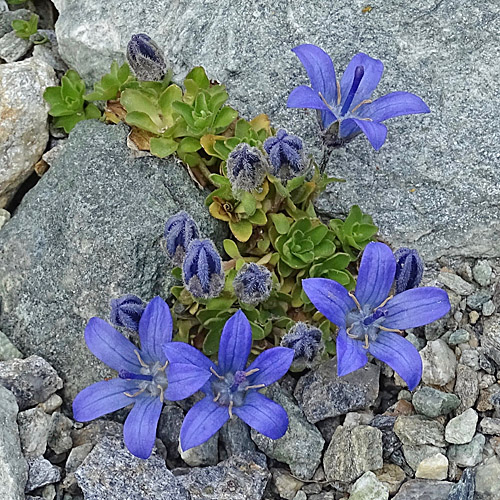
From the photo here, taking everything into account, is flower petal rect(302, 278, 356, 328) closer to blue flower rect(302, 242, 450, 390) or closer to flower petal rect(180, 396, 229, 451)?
blue flower rect(302, 242, 450, 390)

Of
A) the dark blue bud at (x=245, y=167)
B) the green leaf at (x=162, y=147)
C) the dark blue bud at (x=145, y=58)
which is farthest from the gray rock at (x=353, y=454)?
the dark blue bud at (x=145, y=58)

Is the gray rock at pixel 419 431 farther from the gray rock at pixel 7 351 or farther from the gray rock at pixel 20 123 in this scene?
the gray rock at pixel 20 123

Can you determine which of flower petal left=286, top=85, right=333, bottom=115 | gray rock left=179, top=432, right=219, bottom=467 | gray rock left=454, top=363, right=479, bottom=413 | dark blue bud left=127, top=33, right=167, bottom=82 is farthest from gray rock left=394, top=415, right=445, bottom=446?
dark blue bud left=127, top=33, right=167, bottom=82

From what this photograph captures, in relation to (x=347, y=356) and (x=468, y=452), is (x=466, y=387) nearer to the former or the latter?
(x=468, y=452)

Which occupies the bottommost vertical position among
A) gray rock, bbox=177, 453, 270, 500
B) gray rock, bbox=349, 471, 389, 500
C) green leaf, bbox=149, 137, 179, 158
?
gray rock, bbox=177, 453, 270, 500

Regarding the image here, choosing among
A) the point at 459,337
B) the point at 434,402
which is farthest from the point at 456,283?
the point at 434,402
